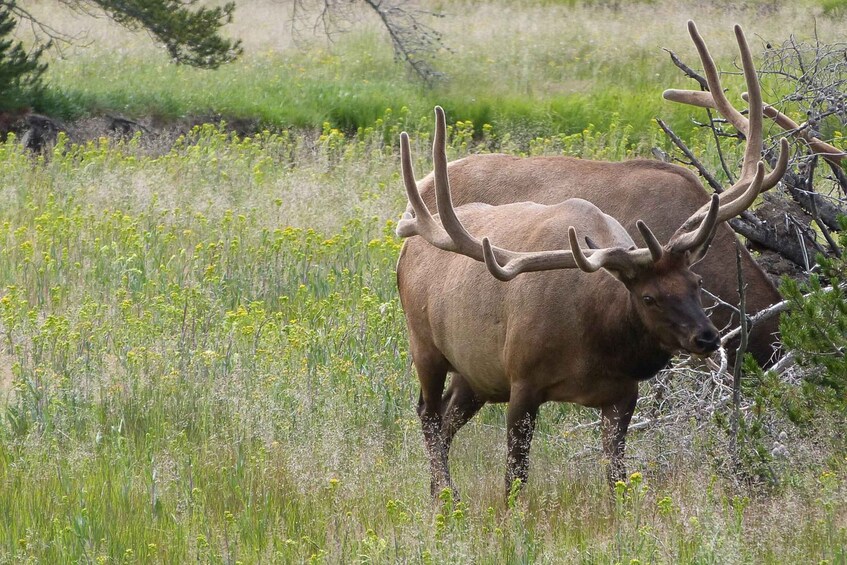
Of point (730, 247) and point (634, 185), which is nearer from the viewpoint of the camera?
point (730, 247)

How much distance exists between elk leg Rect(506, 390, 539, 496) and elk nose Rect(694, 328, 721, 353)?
0.99 m

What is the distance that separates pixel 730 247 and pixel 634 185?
→ 34.0 inches

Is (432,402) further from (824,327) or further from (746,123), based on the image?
(824,327)

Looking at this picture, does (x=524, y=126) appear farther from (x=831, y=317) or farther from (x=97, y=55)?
(x=831, y=317)

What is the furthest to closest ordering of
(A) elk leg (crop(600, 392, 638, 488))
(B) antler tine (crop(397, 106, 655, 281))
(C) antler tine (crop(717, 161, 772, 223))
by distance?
1. (A) elk leg (crop(600, 392, 638, 488))
2. (C) antler tine (crop(717, 161, 772, 223))
3. (B) antler tine (crop(397, 106, 655, 281))

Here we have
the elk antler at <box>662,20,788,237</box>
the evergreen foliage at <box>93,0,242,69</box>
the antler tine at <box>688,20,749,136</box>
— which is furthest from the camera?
the evergreen foliage at <box>93,0,242,69</box>

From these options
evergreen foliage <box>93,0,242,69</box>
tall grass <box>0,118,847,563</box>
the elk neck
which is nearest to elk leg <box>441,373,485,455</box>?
tall grass <box>0,118,847,563</box>

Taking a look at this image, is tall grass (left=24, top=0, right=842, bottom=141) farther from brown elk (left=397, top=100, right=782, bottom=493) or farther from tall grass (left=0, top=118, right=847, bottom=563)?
brown elk (left=397, top=100, right=782, bottom=493)

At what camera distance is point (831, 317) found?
4.91 metres

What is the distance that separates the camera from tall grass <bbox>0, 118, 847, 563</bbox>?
477 cm

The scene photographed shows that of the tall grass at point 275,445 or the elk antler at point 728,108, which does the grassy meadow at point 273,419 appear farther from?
the elk antler at point 728,108

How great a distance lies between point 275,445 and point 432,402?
929mm

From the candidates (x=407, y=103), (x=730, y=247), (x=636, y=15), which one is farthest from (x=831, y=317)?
(x=636, y=15)

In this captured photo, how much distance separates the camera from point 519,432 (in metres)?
5.72
